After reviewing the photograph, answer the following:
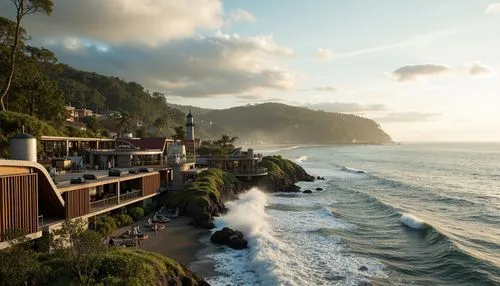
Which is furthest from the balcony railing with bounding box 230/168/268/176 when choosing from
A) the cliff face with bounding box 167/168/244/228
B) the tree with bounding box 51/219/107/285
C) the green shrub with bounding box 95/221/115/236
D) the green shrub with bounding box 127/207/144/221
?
the tree with bounding box 51/219/107/285

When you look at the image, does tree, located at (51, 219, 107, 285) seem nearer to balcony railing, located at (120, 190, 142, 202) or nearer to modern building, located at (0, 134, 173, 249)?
modern building, located at (0, 134, 173, 249)

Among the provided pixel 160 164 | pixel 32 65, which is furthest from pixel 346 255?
pixel 32 65

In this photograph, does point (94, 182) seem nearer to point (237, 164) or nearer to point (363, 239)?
point (363, 239)

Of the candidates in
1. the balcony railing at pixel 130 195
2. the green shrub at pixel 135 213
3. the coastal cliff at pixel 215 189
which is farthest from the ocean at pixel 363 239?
the balcony railing at pixel 130 195

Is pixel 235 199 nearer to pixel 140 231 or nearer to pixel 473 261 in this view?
pixel 140 231

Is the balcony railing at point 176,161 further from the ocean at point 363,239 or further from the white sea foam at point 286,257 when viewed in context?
the white sea foam at point 286,257
